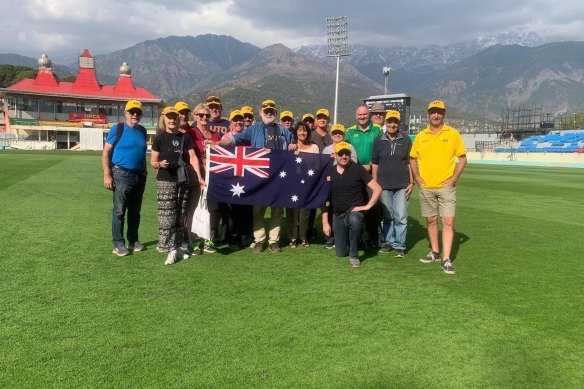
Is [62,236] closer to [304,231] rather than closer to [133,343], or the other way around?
[304,231]

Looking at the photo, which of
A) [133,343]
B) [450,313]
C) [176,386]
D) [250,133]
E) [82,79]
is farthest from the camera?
[82,79]

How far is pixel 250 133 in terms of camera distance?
6297mm

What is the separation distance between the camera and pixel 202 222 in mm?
5840

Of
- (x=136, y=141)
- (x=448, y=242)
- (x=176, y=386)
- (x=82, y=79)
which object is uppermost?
(x=82, y=79)

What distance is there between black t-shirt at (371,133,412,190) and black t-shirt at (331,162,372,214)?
Result: 1.30 feet

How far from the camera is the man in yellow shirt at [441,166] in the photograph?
17.7 feet

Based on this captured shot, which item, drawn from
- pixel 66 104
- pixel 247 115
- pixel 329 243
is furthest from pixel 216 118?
pixel 66 104

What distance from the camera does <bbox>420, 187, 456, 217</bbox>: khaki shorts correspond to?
5.42 metres

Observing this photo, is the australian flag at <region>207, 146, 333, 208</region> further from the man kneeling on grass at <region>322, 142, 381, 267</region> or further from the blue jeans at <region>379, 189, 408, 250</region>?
the blue jeans at <region>379, 189, 408, 250</region>

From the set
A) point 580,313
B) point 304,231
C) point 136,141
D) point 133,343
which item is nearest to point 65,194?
point 136,141

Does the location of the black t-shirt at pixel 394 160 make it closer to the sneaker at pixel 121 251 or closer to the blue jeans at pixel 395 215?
the blue jeans at pixel 395 215

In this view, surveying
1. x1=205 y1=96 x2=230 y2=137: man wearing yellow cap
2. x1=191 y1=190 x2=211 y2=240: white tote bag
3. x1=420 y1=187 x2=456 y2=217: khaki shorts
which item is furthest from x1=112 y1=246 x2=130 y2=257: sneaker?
x1=420 y1=187 x2=456 y2=217: khaki shorts

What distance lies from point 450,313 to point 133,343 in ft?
9.03

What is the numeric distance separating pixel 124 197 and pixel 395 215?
12.1 feet
